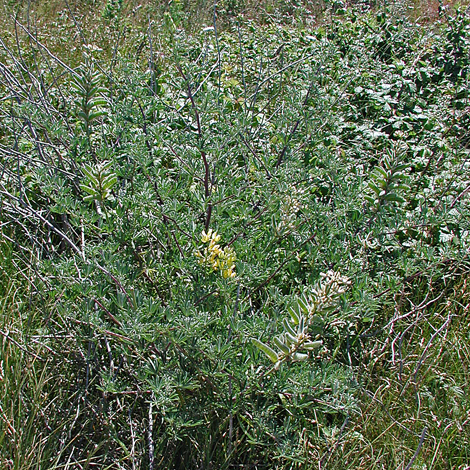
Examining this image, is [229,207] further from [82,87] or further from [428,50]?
[428,50]

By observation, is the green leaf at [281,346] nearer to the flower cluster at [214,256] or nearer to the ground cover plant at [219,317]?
the ground cover plant at [219,317]

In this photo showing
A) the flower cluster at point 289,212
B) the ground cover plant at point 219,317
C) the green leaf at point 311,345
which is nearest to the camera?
the green leaf at point 311,345

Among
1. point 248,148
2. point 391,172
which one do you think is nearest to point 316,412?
point 391,172

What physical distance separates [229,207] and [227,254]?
15.2 inches

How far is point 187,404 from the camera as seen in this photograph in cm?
184

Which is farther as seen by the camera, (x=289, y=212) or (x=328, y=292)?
(x=289, y=212)

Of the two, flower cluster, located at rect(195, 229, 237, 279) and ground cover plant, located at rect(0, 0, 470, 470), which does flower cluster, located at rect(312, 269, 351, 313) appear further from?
flower cluster, located at rect(195, 229, 237, 279)

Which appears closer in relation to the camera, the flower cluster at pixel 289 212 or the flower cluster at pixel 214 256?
the flower cluster at pixel 214 256

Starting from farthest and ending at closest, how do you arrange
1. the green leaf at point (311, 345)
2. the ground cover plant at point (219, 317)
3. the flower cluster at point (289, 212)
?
the flower cluster at point (289, 212)
the ground cover plant at point (219, 317)
the green leaf at point (311, 345)

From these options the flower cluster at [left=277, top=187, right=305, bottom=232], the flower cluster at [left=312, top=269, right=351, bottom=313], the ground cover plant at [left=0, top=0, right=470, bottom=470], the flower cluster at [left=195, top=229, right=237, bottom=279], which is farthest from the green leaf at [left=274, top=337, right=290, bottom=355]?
the flower cluster at [left=277, top=187, right=305, bottom=232]

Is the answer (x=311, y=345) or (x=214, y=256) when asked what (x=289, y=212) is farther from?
(x=311, y=345)

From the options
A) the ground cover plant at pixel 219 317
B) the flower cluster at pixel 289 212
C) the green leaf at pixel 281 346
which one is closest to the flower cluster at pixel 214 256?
the ground cover plant at pixel 219 317

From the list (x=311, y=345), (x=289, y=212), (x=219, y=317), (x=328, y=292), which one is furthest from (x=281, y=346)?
(x=289, y=212)

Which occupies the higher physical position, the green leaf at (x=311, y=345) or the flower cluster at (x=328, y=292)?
the flower cluster at (x=328, y=292)
